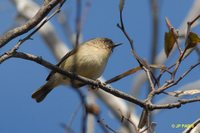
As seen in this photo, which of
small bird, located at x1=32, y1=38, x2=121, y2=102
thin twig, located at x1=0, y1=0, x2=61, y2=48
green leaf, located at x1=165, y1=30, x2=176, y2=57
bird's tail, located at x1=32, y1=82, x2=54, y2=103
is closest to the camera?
thin twig, located at x1=0, y1=0, x2=61, y2=48

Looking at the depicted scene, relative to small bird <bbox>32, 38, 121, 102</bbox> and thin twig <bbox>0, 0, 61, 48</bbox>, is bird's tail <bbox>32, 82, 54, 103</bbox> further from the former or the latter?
thin twig <bbox>0, 0, 61, 48</bbox>

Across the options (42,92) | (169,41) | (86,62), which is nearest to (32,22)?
(169,41)

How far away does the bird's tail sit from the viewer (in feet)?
19.3

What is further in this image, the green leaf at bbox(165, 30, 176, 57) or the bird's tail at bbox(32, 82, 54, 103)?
the bird's tail at bbox(32, 82, 54, 103)

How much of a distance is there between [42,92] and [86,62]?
98 centimetres

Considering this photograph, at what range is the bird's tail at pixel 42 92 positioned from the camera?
588 cm

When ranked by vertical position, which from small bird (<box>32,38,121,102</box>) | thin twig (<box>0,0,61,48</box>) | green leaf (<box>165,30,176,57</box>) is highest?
small bird (<box>32,38,121,102</box>)

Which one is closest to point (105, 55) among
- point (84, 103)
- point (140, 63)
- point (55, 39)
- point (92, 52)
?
point (92, 52)

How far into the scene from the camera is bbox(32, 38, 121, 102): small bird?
16.9 ft

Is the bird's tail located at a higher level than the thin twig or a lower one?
higher

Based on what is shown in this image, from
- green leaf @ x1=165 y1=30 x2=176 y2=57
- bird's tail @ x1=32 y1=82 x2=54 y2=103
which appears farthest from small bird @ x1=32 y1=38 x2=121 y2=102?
green leaf @ x1=165 y1=30 x2=176 y2=57

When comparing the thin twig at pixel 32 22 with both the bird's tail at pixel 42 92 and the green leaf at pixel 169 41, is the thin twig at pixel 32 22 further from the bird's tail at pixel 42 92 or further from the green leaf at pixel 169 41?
the bird's tail at pixel 42 92

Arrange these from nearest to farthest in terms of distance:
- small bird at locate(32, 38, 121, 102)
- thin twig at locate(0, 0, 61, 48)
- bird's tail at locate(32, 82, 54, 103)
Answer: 1. thin twig at locate(0, 0, 61, 48)
2. small bird at locate(32, 38, 121, 102)
3. bird's tail at locate(32, 82, 54, 103)

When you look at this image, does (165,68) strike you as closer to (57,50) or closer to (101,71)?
(101,71)
